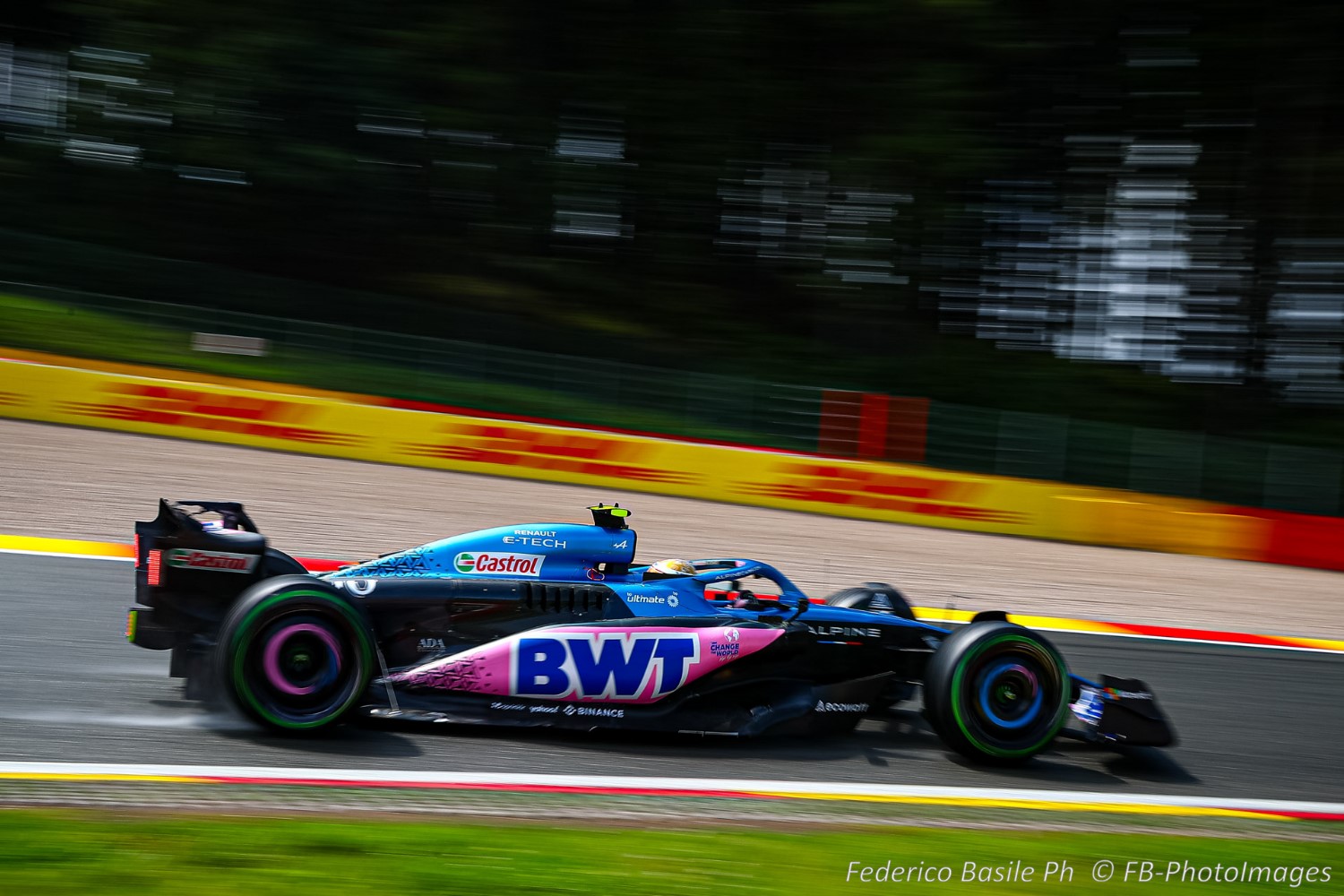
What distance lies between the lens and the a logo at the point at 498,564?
6113mm

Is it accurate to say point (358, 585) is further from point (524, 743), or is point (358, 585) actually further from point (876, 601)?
point (876, 601)

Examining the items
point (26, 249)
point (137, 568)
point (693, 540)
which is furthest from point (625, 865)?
point (26, 249)

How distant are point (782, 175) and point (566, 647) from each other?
21.5 m

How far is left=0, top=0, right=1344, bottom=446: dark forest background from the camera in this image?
23641 mm

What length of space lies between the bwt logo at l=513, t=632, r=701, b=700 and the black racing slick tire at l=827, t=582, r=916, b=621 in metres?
1.67

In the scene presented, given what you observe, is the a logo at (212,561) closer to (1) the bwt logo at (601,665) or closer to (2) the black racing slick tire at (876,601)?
(1) the bwt logo at (601,665)

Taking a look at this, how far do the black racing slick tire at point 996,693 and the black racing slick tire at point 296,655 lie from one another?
2.80 meters

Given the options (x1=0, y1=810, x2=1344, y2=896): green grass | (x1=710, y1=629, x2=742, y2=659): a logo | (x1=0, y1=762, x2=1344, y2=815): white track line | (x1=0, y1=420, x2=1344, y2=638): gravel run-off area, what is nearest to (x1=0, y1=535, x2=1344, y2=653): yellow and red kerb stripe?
(x1=0, y1=420, x2=1344, y2=638): gravel run-off area

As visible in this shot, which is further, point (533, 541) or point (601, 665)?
point (533, 541)

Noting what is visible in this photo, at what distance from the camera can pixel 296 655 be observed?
17.9ft

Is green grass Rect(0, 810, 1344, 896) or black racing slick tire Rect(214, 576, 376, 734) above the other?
black racing slick tire Rect(214, 576, 376, 734)

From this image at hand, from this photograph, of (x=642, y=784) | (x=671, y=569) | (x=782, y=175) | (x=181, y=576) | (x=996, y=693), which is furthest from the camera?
(x=782, y=175)

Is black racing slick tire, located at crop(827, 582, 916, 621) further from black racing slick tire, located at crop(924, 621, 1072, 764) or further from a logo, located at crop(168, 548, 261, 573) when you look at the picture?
a logo, located at crop(168, 548, 261, 573)

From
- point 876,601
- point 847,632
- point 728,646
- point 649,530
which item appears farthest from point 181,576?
point 649,530
